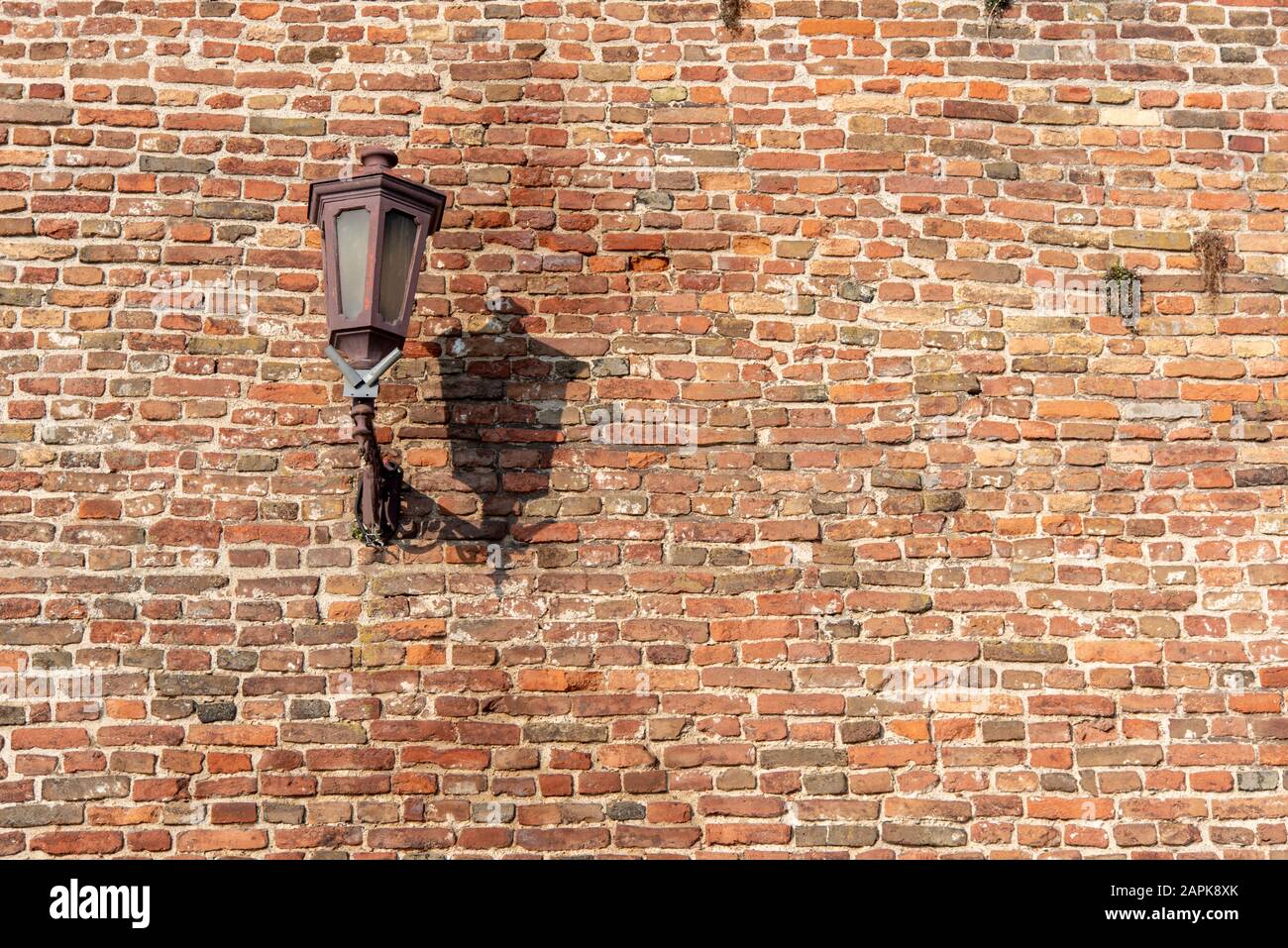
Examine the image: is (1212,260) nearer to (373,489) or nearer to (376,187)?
(376,187)

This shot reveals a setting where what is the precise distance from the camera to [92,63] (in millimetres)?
5039

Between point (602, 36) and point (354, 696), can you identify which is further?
point (602, 36)

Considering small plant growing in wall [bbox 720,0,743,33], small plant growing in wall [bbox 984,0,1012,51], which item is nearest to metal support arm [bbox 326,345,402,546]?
small plant growing in wall [bbox 720,0,743,33]

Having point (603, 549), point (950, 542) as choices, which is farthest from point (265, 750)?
point (950, 542)

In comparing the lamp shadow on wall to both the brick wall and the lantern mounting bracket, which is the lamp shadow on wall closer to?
the brick wall

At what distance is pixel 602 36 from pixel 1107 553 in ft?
8.38

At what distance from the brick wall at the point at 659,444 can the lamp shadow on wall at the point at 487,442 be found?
0.05 ft

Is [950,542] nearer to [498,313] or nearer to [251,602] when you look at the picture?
[498,313]

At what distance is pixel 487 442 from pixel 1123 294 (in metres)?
2.31

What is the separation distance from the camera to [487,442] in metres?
4.86

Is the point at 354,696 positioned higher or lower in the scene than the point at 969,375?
lower

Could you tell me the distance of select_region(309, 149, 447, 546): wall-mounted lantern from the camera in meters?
4.33

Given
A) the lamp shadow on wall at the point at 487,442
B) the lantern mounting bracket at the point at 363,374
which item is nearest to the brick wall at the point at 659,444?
the lamp shadow on wall at the point at 487,442

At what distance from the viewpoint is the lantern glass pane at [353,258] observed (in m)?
4.35
